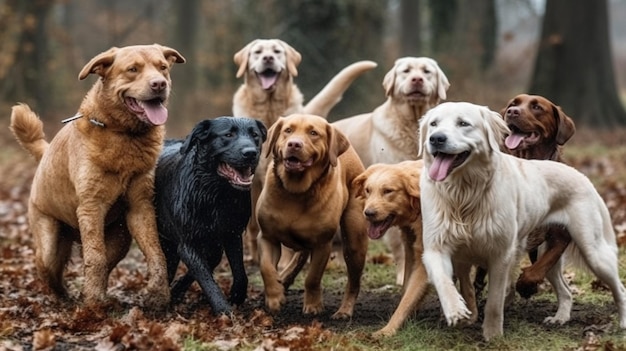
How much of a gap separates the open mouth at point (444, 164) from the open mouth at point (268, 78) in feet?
12.3

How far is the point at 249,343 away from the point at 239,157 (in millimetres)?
1395

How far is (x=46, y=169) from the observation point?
24.3 ft

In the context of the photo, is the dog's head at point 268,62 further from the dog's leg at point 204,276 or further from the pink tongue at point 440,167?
the pink tongue at point 440,167

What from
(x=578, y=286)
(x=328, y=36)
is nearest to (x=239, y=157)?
(x=578, y=286)

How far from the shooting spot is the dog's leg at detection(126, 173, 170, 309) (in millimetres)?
6973

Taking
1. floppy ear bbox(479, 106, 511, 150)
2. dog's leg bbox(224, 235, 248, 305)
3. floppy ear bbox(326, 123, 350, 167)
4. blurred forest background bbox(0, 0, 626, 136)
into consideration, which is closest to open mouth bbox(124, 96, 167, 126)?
dog's leg bbox(224, 235, 248, 305)

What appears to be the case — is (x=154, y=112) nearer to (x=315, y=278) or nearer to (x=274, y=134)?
(x=274, y=134)

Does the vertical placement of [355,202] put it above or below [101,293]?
above

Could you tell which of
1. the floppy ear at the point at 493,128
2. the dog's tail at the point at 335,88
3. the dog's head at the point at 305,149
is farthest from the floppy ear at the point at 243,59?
the floppy ear at the point at 493,128

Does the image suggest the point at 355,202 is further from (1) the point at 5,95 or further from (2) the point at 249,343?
(1) the point at 5,95

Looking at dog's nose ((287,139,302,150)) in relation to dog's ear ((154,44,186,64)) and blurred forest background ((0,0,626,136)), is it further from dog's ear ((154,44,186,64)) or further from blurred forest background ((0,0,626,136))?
blurred forest background ((0,0,626,136))

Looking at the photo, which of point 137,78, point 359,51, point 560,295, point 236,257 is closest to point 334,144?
point 236,257

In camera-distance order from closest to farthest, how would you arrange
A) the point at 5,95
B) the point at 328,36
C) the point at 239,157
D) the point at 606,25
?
the point at 239,157 → the point at 328,36 → the point at 606,25 → the point at 5,95

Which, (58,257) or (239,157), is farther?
(58,257)
